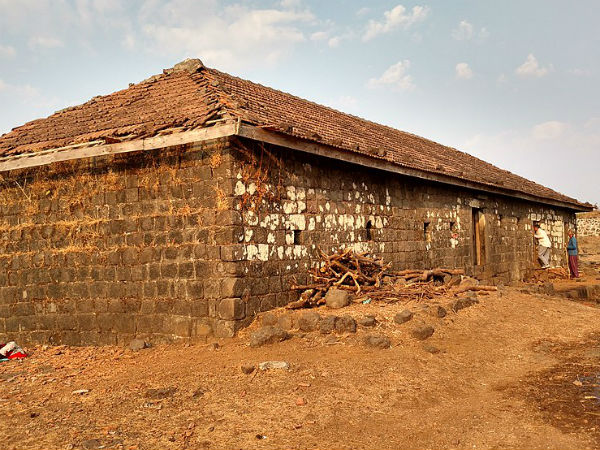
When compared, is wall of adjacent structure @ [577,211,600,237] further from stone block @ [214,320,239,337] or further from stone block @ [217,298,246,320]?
stone block @ [214,320,239,337]

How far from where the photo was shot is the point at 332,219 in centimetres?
911

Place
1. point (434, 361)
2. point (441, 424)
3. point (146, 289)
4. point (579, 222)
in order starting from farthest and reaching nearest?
point (579, 222) → point (146, 289) → point (434, 361) → point (441, 424)

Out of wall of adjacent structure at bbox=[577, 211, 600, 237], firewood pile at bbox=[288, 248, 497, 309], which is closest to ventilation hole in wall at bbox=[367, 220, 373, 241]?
firewood pile at bbox=[288, 248, 497, 309]

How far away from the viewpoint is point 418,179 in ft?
38.4

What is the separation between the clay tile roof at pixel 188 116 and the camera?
7.80 meters

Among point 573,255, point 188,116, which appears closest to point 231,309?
point 188,116

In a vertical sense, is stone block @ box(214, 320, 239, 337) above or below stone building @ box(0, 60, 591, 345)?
below

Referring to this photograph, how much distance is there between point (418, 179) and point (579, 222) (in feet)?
75.4

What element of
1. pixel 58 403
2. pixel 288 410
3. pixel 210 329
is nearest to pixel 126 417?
pixel 58 403

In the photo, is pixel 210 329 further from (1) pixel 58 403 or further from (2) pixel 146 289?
(1) pixel 58 403

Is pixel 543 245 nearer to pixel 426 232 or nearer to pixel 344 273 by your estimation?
pixel 426 232

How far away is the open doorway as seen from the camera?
14508mm

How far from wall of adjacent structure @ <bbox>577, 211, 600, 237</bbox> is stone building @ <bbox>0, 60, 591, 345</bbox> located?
2374 cm

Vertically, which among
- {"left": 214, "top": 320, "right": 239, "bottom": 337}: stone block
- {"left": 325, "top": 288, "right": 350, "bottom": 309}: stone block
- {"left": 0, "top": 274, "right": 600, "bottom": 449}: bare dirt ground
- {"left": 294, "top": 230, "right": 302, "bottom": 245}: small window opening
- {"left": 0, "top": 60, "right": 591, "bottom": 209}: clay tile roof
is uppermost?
{"left": 0, "top": 60, "right": 591, "bottom": 209}: clay tile roof
